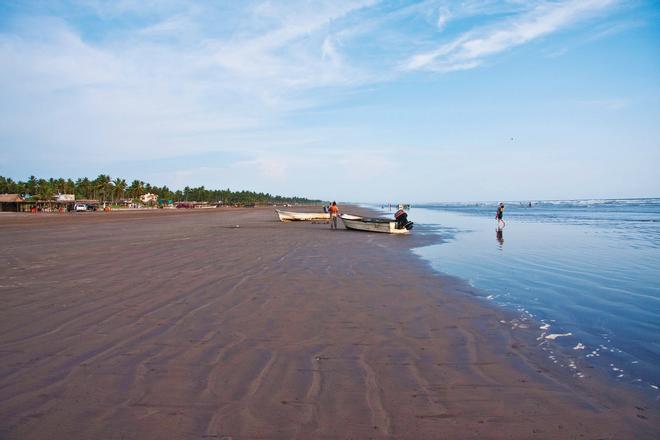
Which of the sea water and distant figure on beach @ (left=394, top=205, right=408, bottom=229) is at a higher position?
distant figure on beach @ (left=394, top=205, right=408, bottom=229)

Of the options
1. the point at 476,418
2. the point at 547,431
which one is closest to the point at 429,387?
the point at 476,418

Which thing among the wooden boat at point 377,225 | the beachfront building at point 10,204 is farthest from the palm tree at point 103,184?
the wooden boat at point 377,225

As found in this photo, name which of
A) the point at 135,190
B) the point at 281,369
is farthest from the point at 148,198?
the point at 281,369

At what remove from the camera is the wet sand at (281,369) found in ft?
10.9

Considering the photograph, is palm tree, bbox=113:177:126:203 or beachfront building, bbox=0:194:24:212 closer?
beachfront building, bbox=0:194:24:212

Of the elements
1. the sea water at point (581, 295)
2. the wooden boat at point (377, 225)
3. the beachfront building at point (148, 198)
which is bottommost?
the sea water at point (581, 295)

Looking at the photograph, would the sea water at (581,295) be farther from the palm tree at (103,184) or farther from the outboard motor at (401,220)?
the palm tree at (103,184)

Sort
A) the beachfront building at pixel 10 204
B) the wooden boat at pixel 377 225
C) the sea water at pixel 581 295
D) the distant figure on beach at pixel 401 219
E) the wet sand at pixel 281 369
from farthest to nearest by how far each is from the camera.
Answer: the beachfront building at pixel 10 204 → the wooden boat at pixel 377 225 → the distant figure on beach at pixel 401 219 → the sea water at pixel 581 295 → the wet sand at pixel 281 369

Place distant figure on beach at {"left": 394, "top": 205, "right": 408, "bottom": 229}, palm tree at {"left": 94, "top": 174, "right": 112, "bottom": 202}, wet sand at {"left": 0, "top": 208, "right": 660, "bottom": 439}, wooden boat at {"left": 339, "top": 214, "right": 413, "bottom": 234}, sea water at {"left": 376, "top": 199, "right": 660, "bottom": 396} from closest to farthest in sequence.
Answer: wet sand at {"left": 0, "top": 208, "right": 660, "bottom": 439} < sea water at {"left": 376, "top": 199, "right": 660, "bottom": 396} < distant figure on beach at {"left": 394, "top": 205, "right": 408, "bottom": 229} < wooden boat at {"left": 339, "top": 214, "right": 413, "bottom": 234} < palm tree at {"left": 94, "top": 174, "right": 112, "bottom": 202}

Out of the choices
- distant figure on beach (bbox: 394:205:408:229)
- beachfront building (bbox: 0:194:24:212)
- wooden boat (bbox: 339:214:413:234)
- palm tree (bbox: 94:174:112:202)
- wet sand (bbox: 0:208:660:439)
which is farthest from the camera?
palm tree (bbox: 94:174:112:202)

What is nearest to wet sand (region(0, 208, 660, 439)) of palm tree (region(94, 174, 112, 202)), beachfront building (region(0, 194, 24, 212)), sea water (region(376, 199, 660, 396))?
sea water (region(376, 199, 660, 396))

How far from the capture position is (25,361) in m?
4.65

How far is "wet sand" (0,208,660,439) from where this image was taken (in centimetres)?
334

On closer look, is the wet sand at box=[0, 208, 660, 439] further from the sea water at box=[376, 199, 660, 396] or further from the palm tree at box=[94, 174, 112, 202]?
the palm tree at box=[94, 174, 112, 202]
